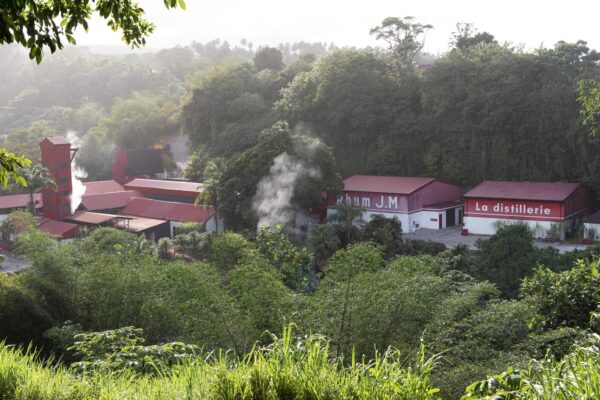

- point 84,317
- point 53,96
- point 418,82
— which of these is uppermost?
point 53,96

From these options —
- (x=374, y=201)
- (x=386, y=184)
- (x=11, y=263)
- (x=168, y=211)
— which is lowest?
(x=11, y=263)

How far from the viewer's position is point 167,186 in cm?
3441

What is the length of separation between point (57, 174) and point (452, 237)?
15954mm

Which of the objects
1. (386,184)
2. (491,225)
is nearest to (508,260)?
(491,225)

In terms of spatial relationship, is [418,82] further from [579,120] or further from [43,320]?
[43,320]

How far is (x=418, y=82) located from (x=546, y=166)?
303 inches

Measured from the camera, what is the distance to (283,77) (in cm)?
4253

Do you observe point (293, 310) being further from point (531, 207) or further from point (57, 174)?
point (57, 174)

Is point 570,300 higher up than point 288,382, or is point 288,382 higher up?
point 288,382

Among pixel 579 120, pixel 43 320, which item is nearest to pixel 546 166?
pixel 579 120

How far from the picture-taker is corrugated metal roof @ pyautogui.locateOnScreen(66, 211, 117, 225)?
2819cm

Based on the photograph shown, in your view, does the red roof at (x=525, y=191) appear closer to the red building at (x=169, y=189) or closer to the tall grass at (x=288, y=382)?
the red building at (x=169, y=189)

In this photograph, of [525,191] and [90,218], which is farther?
[90,218]

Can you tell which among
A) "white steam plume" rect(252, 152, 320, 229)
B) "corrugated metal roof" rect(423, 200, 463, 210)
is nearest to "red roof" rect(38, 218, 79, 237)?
"white steam plume" rect(252, 152, 320, 229)
